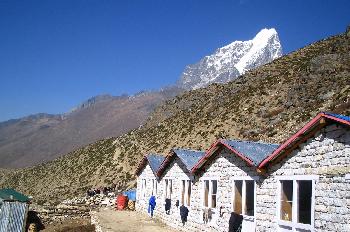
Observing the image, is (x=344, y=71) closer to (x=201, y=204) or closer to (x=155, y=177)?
(x=155, y=177)

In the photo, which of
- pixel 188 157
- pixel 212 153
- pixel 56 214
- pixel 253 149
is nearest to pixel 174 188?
pixel 188 157

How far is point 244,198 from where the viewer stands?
1642 cm

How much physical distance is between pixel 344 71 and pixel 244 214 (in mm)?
41531

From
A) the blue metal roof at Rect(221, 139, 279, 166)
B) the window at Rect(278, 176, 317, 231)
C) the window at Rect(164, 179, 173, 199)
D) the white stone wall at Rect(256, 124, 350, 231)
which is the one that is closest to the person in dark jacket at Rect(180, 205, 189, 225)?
the window at Rect(164, 179, 173, 199)

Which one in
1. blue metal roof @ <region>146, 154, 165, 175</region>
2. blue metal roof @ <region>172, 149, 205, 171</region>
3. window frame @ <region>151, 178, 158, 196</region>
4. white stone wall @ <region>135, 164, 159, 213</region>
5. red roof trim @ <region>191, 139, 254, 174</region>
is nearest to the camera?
red roof trim @ <region>191, 139, 254, 174</region>

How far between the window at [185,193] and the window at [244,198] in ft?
17.8

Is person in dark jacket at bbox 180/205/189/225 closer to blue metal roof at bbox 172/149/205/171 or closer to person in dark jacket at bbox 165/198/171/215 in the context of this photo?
blue metal roof at bbox 172/149/205/171

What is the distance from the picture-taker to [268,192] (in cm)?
1477

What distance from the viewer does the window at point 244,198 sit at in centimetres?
1628

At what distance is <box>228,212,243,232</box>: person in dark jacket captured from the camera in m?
16.1

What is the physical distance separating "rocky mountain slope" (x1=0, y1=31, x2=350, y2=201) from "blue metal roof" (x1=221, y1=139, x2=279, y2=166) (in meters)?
17.9

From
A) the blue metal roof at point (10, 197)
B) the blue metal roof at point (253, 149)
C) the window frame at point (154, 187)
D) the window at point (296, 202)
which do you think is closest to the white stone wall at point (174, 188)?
the window frame at point (154, 187)

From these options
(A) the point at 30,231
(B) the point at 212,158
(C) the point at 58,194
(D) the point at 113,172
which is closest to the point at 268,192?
(B) the point at 212,158

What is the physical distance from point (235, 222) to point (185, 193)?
679 centimetres
